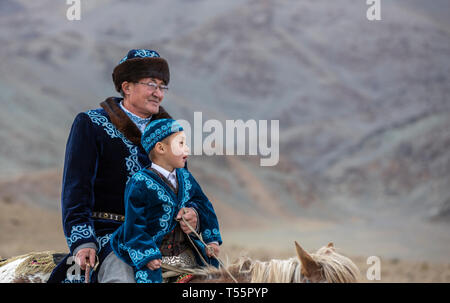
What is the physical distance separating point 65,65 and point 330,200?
12802mm

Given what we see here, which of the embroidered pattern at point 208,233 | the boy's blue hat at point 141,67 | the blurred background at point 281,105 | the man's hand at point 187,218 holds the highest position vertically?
the blurred background at point 281,105

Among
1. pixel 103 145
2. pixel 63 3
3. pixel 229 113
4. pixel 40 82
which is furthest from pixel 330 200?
pixel 103 145

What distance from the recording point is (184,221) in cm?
283

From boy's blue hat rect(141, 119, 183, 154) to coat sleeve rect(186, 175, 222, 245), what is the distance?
346 millimetres

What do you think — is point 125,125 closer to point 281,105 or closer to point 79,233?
point 79,233

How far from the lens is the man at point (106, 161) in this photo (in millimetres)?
2920

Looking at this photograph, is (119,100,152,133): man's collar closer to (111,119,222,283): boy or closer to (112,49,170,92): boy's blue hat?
(112,49,170,92): boy's blue hat

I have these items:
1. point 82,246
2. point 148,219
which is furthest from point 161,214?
point 82,246

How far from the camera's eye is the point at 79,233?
9.52 feet

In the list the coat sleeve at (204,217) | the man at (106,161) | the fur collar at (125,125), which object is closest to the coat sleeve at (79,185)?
the man at (106,161)

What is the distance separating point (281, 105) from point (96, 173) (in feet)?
77.5

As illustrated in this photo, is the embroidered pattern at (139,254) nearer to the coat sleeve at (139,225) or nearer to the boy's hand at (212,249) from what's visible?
the coat sleeve at (139,225)

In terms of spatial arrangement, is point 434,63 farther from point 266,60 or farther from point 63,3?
point 63,3
